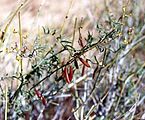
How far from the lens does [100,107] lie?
1431 millimetres

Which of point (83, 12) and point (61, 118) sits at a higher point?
point (83, 12)

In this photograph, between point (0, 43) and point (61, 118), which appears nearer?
point (0, 43)

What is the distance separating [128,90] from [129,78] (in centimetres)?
7

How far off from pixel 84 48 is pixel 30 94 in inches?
8.0

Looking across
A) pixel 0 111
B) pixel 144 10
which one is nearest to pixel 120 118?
pixel 0 111

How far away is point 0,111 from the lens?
136cm

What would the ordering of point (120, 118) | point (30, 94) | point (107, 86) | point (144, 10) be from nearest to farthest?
point (30, 94) < point (120, 118) < point (107, 86) < point (144, 10)

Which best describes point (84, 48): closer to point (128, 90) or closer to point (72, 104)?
point (128, 90)

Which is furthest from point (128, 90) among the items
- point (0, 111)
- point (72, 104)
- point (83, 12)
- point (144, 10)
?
point (83, 12)

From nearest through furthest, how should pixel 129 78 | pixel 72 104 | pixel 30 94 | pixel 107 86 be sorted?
pixel 30 94 < pixel 129 78 < pixel 107 86 < pixel 72 104

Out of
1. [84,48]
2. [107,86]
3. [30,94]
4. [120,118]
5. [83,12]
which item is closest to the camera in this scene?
[84,48]

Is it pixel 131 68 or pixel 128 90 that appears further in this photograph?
pixel 131 68

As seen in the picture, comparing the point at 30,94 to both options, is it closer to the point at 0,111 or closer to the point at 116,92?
the point at 0,111

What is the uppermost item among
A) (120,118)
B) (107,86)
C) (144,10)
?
(144,10)
